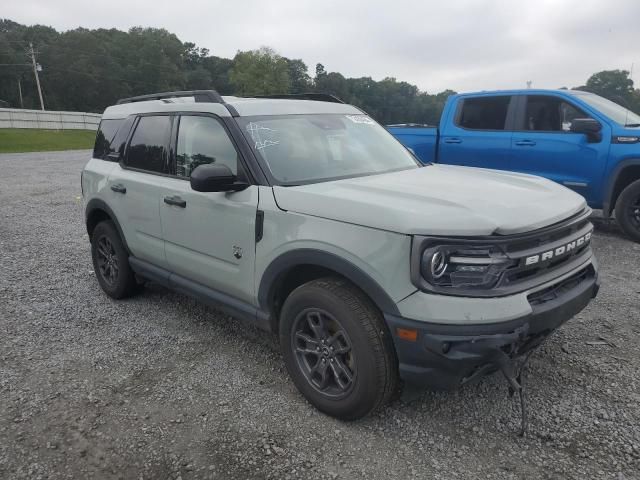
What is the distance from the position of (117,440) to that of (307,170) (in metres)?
1.94

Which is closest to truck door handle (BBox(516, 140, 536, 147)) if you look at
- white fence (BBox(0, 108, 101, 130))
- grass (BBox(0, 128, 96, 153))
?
grass (BBox(0, 128, 96, 153))

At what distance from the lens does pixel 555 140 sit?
21.6ft

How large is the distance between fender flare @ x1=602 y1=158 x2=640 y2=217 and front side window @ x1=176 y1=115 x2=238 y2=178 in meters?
5.22

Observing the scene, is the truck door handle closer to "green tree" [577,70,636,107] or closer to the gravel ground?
"green tree" [577,70,636,107]

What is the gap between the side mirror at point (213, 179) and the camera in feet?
9.81

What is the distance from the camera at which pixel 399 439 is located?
2.72m

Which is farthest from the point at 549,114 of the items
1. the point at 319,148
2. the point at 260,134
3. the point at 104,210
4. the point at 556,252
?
the point at 104,210

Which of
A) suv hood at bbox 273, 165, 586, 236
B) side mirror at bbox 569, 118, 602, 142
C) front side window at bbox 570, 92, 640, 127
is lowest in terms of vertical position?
suv hood at bbox 273, 165, 586, 236

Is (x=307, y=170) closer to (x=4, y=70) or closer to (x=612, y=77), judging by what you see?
(x=612, y=77)

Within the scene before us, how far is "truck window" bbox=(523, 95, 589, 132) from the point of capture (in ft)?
21.7

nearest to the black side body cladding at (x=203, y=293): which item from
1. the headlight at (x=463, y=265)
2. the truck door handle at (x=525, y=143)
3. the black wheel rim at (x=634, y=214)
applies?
the headlight at (x=463, y=265)

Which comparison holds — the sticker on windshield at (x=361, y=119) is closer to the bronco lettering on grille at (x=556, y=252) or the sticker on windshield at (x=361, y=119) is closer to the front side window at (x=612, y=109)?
the bronco lettering on grille at (x=556, y=252)

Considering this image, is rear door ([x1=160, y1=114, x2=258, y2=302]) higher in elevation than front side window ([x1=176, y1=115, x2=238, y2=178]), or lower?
lower

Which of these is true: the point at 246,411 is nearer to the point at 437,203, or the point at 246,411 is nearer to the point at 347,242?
the point at 347,242
